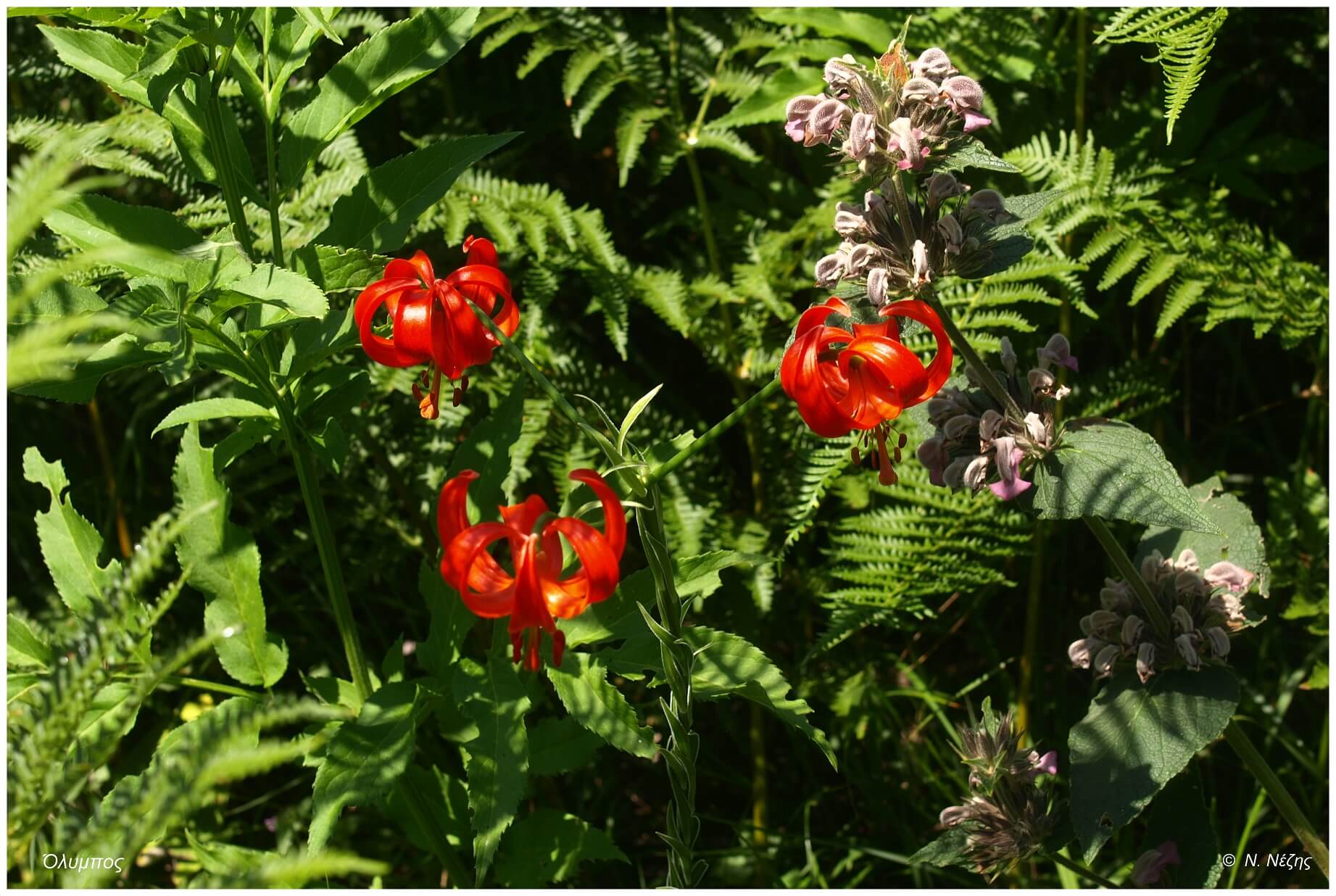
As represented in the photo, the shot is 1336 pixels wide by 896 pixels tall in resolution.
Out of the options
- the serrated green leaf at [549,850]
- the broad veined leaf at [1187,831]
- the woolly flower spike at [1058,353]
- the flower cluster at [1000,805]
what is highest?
the woolly flower spike at [1058,353]

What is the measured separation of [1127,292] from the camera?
300 cm

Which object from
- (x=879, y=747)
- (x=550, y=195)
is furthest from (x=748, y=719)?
(x=550, y=195)

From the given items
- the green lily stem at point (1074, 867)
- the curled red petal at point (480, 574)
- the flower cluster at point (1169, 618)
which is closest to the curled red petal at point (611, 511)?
the curled red petal at point (480, 574)

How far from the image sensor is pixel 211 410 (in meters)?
1.57

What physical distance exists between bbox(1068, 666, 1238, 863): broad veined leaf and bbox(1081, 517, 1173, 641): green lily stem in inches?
3.0

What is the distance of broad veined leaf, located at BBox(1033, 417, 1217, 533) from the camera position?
1.51 metres

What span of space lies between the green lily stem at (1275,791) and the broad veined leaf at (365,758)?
1.29 m

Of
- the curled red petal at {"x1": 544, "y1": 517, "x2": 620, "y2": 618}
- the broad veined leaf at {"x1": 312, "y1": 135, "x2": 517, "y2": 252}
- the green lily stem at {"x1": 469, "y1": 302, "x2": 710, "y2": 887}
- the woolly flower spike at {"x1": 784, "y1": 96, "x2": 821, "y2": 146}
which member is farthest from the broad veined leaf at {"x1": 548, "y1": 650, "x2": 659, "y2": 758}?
the woolly flower spike at {"x1": 784, "y1": 96, "x2": 821, "y2": 146}

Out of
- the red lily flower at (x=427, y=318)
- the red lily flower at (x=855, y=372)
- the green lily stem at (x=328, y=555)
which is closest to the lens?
the red lily flower at (x=855, y=372)

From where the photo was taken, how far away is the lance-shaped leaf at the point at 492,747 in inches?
62.6

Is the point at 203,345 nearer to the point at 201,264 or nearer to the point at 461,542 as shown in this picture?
the point at 201,264

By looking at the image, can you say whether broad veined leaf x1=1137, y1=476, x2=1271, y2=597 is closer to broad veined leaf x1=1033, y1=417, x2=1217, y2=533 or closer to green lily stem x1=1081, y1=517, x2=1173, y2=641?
green lily stem x1=1081, y1=517, x2=1173, y2=641

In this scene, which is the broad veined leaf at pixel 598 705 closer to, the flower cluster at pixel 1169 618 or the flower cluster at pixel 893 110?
the flower cluster at pixel 1169 618

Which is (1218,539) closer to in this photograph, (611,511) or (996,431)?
(996,431)
